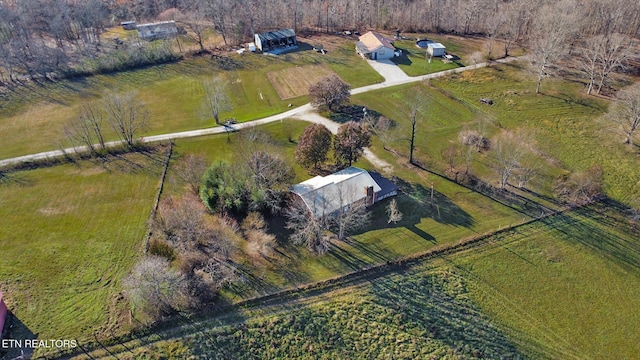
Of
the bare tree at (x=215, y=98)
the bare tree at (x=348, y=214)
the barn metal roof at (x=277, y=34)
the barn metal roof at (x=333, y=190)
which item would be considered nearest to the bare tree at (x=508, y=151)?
the barn metal roof at (x=333, y=190)

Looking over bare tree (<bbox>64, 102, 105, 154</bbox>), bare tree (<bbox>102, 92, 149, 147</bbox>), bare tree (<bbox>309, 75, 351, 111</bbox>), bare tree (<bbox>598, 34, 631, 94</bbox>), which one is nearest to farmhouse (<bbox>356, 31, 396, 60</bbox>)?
bare tree (<bbox>309, 75, 351, 111</bbox>)

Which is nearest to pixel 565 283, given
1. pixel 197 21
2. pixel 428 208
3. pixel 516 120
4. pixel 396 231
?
pixel 428 208

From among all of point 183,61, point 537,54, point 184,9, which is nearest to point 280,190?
point 183,61

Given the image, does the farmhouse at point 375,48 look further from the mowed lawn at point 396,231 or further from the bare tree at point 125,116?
the bare tree at point 125,116

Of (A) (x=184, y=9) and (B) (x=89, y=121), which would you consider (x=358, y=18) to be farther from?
(B) (x=89, y=121)

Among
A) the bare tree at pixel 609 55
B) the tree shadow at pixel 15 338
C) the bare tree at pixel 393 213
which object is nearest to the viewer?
the tree shadow at pixel 15 338

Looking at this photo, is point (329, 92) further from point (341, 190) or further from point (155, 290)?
point (155, 290)
